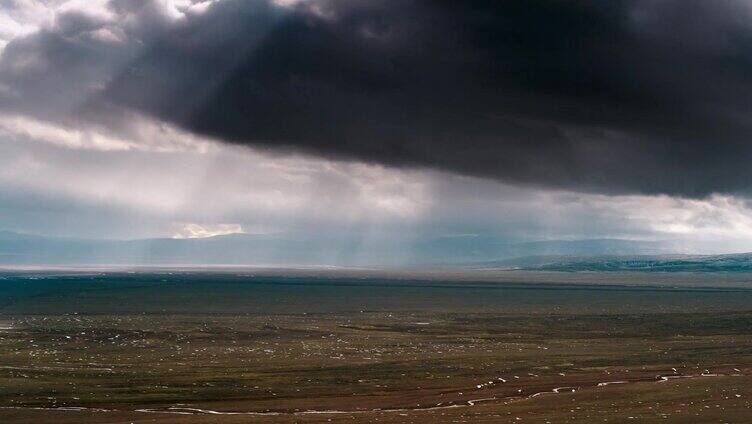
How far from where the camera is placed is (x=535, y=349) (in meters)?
124

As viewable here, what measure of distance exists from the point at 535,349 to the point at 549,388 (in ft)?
111

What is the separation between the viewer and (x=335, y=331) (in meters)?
151

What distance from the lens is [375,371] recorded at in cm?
10238

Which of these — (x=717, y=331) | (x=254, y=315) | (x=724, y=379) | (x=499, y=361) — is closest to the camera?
(x=724, y=379)

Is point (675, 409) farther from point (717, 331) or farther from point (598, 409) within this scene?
point (717, 331)

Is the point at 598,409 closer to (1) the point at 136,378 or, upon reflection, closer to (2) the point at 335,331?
(1) the point at 136,378

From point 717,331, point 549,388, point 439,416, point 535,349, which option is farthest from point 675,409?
point 717,331

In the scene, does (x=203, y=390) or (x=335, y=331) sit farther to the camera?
(x=335, y=331)

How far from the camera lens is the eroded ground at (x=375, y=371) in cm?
7731

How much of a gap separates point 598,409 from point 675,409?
7.24 meters

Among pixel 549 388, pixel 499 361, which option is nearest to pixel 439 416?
pixel 549 388

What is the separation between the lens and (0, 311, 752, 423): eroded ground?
77312mm

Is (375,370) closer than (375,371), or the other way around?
(375,371)

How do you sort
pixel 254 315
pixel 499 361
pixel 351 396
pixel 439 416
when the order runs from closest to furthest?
1. pixel 439 416
2. pixel 351 396
3. pixel 499 361
4. pixel 254 315
